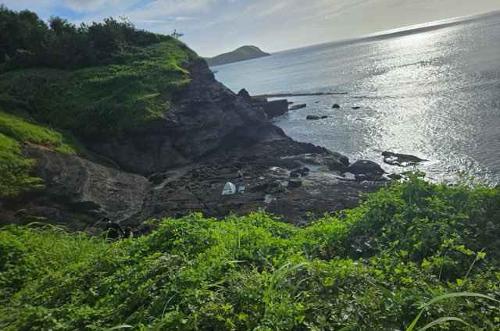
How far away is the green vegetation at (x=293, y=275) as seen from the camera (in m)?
4.63

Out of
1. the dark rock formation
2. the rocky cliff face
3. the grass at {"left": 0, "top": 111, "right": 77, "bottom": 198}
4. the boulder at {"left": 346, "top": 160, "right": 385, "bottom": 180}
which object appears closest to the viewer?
the grass at {"left": 0, "top": 111, "right": 77, "bottom": 198}

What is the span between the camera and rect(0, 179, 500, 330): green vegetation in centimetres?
463

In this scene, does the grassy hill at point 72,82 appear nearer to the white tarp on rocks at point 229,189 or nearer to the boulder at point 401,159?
the white tarp on rocks at point 229,189

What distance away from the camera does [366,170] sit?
28578 millimetres

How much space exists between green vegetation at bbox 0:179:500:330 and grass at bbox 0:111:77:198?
43.3ft

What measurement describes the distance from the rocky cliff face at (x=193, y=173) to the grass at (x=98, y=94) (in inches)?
44.5

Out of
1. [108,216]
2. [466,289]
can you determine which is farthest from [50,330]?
[108,216]

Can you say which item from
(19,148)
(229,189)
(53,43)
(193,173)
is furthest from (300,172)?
(53,43)

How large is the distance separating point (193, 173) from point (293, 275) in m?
24.1

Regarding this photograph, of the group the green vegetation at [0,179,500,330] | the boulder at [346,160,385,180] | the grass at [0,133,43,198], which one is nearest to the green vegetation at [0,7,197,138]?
the grass at [0,133,43,198]

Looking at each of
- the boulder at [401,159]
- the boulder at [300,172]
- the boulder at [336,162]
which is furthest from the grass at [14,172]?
the boulder at [401,159]

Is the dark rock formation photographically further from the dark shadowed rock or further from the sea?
the sea

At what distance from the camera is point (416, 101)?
5138 cm

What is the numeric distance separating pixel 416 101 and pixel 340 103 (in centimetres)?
1118
